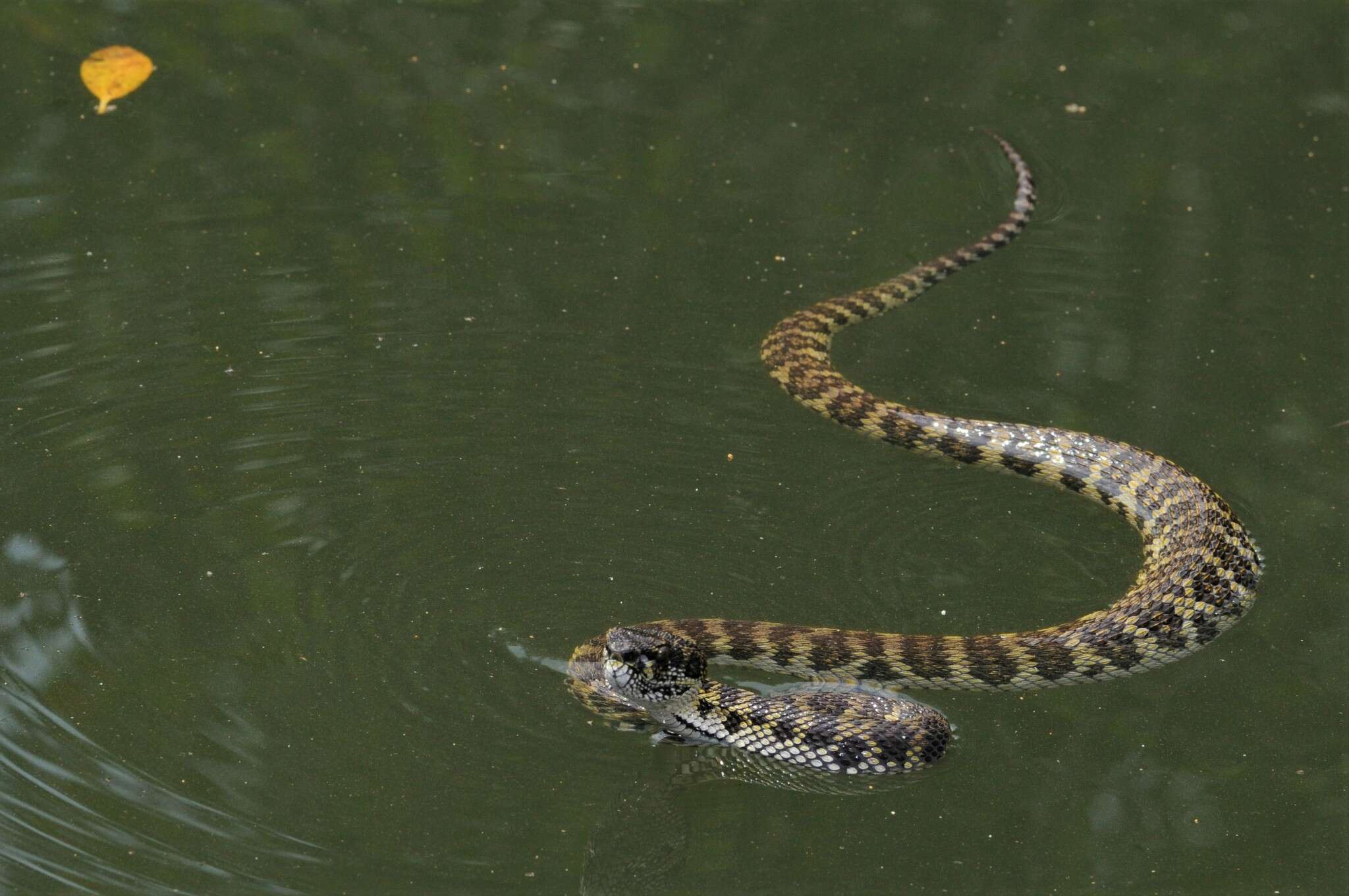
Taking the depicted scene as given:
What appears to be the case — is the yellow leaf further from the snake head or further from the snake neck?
the snake neck

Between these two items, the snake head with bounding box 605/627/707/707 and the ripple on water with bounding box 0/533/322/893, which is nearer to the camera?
the ripple on water with bounding box 0/533/322/893

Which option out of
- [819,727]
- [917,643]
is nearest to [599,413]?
[917,643]

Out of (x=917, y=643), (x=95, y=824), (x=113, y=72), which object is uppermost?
(x=113, y=72)

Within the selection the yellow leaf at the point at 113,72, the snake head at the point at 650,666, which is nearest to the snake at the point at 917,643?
the snake head at the point at 650,666

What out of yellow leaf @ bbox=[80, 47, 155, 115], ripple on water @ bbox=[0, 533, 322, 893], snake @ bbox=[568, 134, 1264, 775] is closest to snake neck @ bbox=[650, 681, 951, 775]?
snake @ bbox=[568, 134, 1264, 775]

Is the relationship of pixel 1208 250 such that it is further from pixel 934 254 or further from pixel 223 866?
pixel 223 866

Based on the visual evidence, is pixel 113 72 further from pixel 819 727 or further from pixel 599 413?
pixel 819 727

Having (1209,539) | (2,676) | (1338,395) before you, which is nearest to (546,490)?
(2,676)
